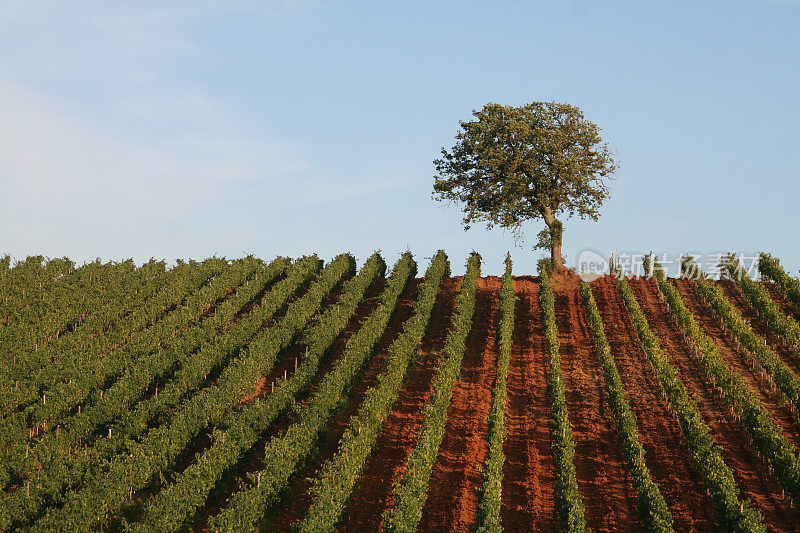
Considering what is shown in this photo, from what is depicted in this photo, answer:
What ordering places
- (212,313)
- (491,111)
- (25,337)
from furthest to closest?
1. (491,111)
2. (212,313)
3. (25,337)

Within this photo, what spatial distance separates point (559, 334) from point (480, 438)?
484 inches

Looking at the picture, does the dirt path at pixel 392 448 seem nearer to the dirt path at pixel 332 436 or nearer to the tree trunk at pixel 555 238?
the dirt path at pixel 332 436

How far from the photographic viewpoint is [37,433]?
28.8 metres

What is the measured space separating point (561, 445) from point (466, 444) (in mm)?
3686

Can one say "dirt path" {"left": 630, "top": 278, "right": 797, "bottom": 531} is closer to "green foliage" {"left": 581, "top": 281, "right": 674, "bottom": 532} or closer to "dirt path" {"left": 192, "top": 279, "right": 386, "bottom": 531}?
"green foliage" {"left": 581, "top": 281, "right": 674, "bottom": 532}

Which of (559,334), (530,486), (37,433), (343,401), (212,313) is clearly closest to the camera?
(530,486)

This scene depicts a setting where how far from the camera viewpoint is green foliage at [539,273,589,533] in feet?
74.3

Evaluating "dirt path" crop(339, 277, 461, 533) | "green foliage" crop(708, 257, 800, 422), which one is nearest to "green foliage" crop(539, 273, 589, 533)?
"dirt path" crop(339, 277, 461, 533)

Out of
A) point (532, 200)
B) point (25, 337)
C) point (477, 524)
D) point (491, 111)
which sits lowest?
point (477, 524)

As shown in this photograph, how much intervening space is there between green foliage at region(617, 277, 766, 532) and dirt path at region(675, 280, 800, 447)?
3.10m

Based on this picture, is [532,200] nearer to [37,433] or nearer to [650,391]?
[650,391]

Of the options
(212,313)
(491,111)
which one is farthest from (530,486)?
(491,111)

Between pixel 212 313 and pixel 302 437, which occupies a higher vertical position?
pixel 212 313

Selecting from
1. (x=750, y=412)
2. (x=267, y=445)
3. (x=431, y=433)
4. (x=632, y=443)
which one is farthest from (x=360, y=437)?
(x=750, y=412)
